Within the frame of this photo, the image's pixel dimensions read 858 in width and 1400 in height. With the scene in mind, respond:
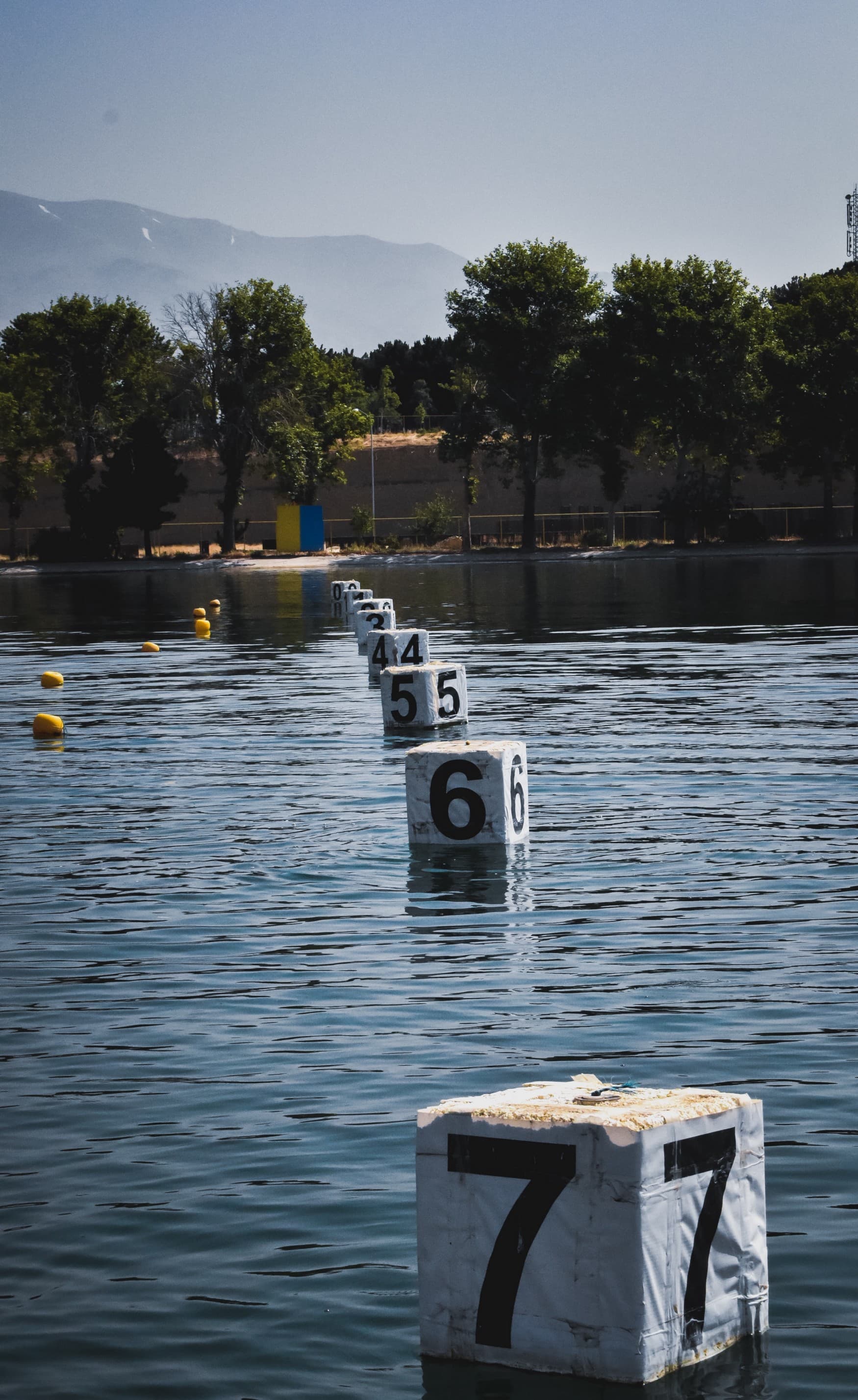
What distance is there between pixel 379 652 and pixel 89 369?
83.9m

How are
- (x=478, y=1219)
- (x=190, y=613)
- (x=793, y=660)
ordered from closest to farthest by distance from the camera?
(x=478, y=1219) < (x=793, y=660) < (x=190, y=613)

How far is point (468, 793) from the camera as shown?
15.9 m

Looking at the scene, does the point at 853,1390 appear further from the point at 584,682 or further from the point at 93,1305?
the point at 584,682

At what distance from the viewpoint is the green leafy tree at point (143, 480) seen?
106 metres

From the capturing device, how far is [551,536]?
114188mm

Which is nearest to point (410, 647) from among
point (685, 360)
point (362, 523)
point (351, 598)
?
point (351, 598)

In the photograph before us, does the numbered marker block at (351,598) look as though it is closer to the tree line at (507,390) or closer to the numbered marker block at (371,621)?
the numbered marker block at (371,621)

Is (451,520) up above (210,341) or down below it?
below

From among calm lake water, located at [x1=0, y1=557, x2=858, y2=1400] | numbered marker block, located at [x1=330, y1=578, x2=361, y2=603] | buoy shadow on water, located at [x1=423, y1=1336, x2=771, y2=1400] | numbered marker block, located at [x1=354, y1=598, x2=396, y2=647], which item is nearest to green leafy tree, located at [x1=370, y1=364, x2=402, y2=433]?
numbered marker block, located at [x1=330, y1=578, x2=361, y2=603]

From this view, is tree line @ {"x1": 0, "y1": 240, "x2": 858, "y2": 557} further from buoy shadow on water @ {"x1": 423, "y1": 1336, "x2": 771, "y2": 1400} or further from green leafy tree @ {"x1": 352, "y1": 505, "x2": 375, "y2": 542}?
buoy shadow on water @ {"x1": 423, "y1": 1336, "x2": 771, "y2": 1400}

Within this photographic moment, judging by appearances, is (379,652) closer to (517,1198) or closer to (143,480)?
(517,1198)

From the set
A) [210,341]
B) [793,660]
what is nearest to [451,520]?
[210,341]

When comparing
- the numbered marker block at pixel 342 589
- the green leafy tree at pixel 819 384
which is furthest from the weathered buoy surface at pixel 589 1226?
the green leafy tree at pixel 819 384

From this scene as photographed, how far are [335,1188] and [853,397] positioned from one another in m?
87.8
